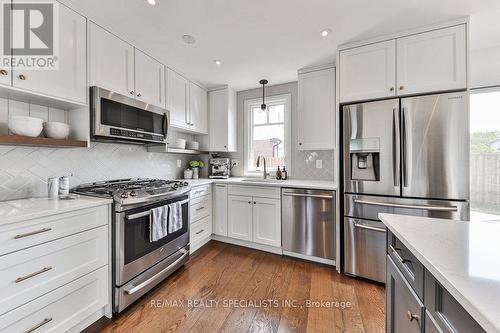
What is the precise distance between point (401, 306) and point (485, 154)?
2635 millimetres

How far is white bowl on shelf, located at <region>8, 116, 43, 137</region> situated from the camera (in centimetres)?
144

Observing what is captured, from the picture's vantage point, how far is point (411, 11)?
171 centimetres

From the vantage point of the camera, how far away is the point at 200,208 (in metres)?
2.81

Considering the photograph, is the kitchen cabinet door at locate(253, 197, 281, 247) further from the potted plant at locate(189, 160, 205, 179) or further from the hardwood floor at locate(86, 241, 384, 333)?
the potted plant at locate(189, 160, 205, 179)

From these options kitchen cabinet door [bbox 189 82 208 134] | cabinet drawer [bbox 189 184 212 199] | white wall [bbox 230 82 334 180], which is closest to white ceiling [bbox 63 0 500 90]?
kitchen cabinet door [bbox 189 82 208 134]

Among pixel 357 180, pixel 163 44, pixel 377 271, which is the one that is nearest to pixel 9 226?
pixel 163 44

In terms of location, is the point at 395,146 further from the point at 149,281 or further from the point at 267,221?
the point at 149,281

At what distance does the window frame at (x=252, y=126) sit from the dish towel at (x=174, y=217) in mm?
1635

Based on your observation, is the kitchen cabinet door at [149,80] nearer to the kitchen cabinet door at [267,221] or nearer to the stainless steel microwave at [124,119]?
the stainless steel microwave at [124,119]

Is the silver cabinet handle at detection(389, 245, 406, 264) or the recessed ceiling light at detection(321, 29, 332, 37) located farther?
the recessed ceiling light at detection(321, 29, 332, 37)

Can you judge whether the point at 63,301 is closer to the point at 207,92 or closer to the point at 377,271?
the point at 377,271

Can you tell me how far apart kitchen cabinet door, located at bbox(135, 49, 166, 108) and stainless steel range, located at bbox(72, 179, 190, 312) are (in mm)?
1026

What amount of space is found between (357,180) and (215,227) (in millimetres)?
2041

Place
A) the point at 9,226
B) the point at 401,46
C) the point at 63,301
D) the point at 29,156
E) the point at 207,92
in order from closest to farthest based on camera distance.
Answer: the point at 9,226
the point at 63,301
the point at 29,156
the point at 401,46
the point at 207,92
